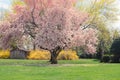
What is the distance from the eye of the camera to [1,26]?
116 feet

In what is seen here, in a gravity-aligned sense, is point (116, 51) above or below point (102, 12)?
below

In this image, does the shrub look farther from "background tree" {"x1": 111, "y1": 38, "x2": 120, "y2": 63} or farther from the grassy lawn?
the grassy lawn

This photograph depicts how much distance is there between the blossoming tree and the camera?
34.5 meters

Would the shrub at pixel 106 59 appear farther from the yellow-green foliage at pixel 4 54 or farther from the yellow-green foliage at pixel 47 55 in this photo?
the yellow-green foliage at pixel 4 54

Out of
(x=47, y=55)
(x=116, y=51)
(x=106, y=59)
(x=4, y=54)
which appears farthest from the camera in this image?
(x=4, y=54)

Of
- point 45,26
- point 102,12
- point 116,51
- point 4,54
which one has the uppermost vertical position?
point 102,12

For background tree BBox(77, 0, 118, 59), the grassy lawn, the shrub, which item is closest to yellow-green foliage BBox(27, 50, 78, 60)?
background tree BBox(77, 0, 118, 59)

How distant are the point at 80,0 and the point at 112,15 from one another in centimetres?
480

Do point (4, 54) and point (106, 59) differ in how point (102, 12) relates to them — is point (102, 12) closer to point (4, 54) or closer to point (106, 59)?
point (106, 59)

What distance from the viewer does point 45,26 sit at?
114 ft

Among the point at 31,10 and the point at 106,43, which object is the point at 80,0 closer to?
the point at 31,10

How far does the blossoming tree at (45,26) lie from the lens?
3450cm

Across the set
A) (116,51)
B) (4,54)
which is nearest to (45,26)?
(116,51)

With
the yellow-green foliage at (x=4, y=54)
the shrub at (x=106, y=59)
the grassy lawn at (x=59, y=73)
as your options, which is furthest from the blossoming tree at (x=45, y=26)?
the yellow-green foliage at (x=4, y=54)
